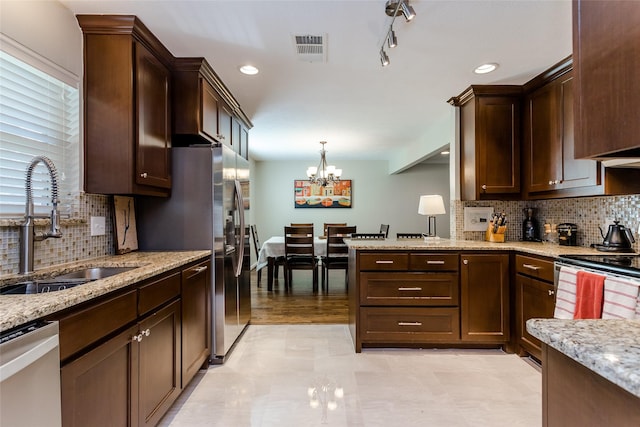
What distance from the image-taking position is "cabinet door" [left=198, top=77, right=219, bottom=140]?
8.23ft

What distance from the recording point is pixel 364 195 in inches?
284

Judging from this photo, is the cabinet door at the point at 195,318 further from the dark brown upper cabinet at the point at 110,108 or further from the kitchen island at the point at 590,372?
the kitchen island at the point at 590,372

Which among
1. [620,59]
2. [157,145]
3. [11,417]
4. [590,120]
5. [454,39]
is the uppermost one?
[454,39]

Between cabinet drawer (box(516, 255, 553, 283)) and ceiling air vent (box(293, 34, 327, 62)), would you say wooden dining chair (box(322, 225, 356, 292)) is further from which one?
ceiling air vent (box(293, 34, 327, 62))

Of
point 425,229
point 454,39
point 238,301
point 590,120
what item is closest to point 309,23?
point 454,39

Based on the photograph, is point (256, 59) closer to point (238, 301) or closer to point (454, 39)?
point (454, 39)

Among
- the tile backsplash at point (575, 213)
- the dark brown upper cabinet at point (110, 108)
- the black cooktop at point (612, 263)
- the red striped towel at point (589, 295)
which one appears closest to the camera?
the black cooktop at point (612, 263)

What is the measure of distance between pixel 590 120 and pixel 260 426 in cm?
194

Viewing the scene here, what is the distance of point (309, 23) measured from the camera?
1.96m

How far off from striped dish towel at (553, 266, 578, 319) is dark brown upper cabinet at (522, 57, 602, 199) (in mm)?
721

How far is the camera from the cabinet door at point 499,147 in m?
2.97

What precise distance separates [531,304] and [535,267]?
29 cm

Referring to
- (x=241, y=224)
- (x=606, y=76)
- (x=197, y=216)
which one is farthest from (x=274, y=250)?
(x=606, y=76)

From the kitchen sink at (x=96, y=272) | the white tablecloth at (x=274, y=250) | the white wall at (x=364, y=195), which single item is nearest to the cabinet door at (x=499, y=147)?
the white tablecloth at (x=274, y=250)
